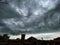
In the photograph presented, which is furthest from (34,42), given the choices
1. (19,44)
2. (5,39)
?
(5,39)

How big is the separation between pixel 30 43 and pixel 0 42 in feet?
30.0

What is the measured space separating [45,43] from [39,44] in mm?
1843

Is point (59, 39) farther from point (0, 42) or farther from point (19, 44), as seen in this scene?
point (0, 42)

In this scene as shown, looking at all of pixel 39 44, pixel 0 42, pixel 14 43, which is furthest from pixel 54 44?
pixel 0 42

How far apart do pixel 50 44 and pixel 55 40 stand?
1.93 meters

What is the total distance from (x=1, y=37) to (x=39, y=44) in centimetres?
1200

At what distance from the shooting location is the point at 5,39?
50.3 m

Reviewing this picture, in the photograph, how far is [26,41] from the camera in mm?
50031

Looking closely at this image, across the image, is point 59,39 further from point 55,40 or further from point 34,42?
point 34,42

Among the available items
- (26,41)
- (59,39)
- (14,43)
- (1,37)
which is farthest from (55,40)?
(1,37)

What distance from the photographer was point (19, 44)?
165 ft


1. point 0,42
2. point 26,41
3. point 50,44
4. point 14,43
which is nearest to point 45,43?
point 50,44

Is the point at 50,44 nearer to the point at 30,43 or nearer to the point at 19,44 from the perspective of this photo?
the point at 30,43

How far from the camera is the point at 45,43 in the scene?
49375 mm
